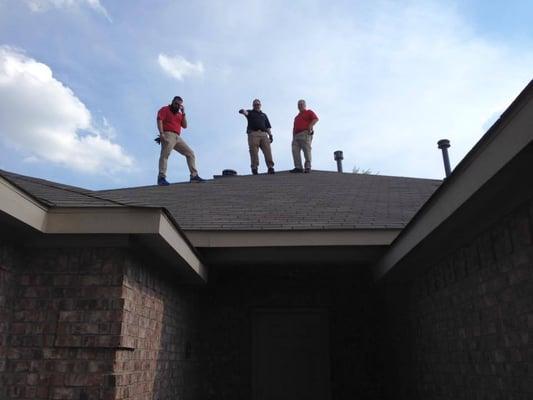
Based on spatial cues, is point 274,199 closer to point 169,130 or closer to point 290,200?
point 290,200

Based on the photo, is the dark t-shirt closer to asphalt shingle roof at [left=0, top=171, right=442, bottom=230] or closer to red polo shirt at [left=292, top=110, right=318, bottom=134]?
red polo shirt at [left=292, top=110, right=318, bottom=134]

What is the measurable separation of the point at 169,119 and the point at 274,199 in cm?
283

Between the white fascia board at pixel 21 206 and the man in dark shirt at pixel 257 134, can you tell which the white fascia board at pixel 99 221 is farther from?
the man in dark shirt at pixel 257 134

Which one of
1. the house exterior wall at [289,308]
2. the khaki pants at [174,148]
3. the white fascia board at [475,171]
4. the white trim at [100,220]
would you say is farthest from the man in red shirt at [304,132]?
the white trim at [100,220]

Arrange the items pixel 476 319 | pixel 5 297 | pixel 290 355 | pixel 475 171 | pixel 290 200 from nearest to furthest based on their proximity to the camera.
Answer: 1. pixel 475 171
2. pixel 5 297
3. pixel 476 319
4. pixel 290 200
5. pixel 290 355

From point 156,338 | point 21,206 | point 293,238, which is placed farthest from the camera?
point 293,238

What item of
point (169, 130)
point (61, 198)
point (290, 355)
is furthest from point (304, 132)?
point (61, 198)

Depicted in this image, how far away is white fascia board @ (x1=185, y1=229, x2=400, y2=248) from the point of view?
5.18 meters

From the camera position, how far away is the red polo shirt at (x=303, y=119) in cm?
1008

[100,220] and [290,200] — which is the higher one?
[290,200]

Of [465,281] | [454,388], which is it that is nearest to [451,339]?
[454,388]

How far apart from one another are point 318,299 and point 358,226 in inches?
88.5

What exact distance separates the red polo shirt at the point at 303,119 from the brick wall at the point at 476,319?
465 centimetres

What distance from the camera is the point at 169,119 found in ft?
29.0
